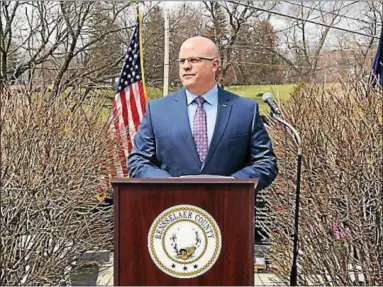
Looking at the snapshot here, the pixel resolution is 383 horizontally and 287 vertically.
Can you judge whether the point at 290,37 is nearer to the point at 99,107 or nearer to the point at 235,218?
the point at 99,107

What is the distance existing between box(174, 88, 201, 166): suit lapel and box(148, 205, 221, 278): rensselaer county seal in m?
0.33

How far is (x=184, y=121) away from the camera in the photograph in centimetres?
219

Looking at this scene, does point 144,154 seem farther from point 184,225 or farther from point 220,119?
point 184,225

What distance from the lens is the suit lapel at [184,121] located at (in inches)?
85.1

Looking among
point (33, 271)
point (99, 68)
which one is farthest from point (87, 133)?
point (99, 68)

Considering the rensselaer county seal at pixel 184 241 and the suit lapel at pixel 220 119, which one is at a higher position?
the suit lapel at pixel 220 119

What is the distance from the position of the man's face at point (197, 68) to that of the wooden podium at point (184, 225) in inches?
16.5

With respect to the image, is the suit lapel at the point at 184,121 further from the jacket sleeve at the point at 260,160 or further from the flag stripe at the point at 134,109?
the flag stripe at the point at 134,109

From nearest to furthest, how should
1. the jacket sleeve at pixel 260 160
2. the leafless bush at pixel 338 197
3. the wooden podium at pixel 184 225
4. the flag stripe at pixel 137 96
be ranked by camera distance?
1. the wooden podium at pixel 184 225
2. the jacket sleeve at pixel 260 160
3. the leafless bush at pixel 338 197
4. the flag stripe at pixel 137 96

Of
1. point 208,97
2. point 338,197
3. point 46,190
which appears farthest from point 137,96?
point 208,97

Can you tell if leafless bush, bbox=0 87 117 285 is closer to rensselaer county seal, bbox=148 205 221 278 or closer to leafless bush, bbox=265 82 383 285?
leafless bush, bbox=265 82 383 285

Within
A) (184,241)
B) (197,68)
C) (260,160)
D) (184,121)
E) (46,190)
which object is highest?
(197,68)

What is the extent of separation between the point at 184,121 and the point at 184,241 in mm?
479

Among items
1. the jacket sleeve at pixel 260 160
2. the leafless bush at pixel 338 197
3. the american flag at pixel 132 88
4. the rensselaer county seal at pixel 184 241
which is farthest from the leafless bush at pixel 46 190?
the rensselaer county seal at pixel 184 241
